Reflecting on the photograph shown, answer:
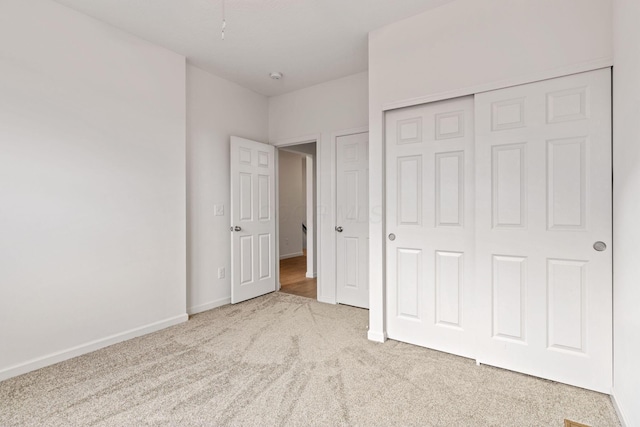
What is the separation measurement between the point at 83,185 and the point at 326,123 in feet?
8.52

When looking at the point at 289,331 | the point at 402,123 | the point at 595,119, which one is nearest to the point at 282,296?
the point at 289,331

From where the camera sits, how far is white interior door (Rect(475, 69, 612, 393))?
191 centimetres

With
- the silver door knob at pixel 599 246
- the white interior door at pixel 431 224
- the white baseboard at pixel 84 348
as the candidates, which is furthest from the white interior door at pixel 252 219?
the silver door knob at pixel 599 246

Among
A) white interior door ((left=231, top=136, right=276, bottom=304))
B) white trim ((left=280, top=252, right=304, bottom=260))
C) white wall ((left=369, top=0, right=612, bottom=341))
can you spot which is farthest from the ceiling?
white trim ((left=280, top=252, right=304, bottom=260))

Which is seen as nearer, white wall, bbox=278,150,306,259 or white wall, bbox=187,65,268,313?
white wall, bbox=187,65,268,313

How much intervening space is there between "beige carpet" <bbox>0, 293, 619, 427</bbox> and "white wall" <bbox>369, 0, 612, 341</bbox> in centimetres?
60

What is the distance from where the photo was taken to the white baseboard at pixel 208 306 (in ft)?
11.4

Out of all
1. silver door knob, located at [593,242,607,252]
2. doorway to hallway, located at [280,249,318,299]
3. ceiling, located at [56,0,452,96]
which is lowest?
doorway to hallway, located at [280,249,318,299]

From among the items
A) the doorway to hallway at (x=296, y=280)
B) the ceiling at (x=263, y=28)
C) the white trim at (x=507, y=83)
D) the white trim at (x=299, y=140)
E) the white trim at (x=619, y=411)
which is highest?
the ceiling at (x=263, y=28)

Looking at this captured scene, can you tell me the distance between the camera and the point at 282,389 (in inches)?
78.0

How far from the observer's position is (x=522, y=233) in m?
2.14

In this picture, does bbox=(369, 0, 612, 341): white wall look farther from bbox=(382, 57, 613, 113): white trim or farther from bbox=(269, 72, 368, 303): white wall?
bbox=(269, 72, 368, 303): white wall

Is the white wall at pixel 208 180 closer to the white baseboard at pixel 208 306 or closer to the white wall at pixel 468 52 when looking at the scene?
the white baseboard at pixel 208 306

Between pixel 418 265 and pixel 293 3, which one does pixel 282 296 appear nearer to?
pixel 418 265
